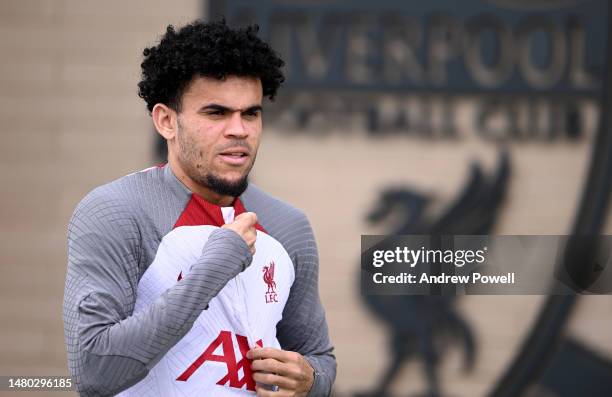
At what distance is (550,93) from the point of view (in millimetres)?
5016

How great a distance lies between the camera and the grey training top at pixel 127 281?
1.84 metres

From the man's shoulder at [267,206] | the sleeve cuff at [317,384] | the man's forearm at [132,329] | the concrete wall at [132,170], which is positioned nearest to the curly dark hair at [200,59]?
the man's shoulder at [267,206]

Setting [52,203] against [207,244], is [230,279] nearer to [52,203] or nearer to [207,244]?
[207,244]

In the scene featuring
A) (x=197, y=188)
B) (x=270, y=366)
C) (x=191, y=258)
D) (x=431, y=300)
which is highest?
(x=197, y=188)

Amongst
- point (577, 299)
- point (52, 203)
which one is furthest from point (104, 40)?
point (577, 299)

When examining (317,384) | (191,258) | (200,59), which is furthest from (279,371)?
(200,59)

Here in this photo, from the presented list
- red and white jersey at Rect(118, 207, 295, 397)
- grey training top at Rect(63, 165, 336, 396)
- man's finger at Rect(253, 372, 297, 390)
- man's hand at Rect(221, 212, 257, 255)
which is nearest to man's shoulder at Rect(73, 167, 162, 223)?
grey training top at Rect(63, 165, 336, 396)

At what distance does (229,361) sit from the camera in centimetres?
204

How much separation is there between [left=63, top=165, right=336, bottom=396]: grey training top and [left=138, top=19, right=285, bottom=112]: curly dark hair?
193 mm

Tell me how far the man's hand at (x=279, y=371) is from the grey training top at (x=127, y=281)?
0.10 meters

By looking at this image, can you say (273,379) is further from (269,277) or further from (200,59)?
(200,59)

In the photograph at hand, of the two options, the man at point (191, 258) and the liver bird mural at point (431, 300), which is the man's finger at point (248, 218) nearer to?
the man at point (191, 258)

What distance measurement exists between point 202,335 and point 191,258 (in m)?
0.17

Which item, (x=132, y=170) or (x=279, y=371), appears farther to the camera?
(x=132, y=170)
